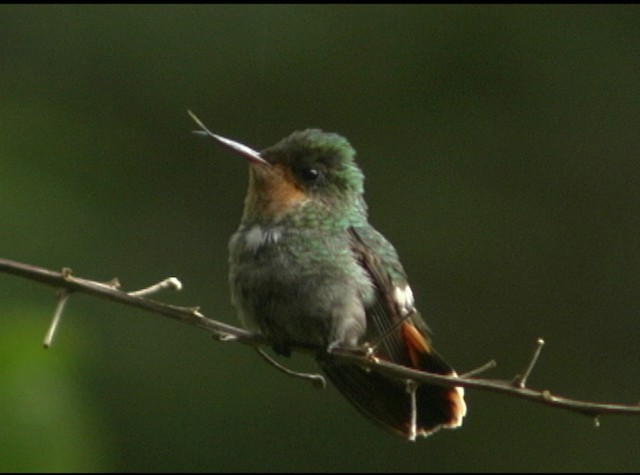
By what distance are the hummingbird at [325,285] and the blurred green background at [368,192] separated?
12.7 ft

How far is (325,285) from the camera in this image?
477cm

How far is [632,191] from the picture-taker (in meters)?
10.7

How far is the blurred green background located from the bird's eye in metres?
3.81

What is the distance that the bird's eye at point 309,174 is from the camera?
16.9 feet

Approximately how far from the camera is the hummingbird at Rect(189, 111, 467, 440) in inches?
186

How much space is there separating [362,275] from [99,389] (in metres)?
4.91

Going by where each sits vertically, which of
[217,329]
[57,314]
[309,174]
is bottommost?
[57,314]

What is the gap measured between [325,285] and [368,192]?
604 centimetres

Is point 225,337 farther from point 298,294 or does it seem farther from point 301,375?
point 298,294

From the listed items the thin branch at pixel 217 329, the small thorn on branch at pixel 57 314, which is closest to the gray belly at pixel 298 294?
the thin branch at pixel 217 329

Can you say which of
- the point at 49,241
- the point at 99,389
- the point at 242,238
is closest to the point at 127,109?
the point at 49,241

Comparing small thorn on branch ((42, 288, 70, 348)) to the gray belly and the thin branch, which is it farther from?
the gray belly

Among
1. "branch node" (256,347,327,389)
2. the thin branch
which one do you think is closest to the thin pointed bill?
"branch node" (256,347,327,389)

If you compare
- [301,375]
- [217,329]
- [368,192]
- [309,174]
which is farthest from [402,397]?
[368,192]
